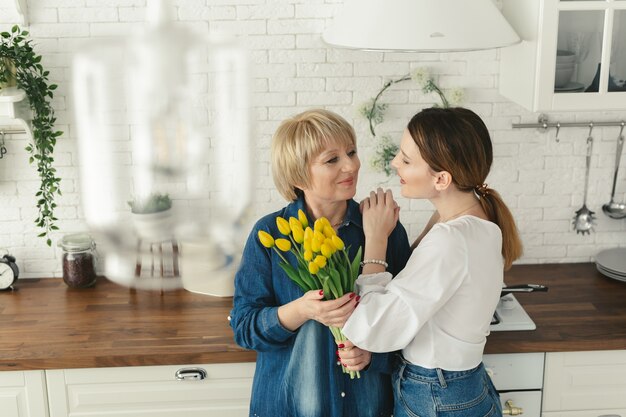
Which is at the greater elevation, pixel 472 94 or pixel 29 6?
pixel 29 6

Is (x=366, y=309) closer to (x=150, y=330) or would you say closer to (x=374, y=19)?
(x=374, y=19)

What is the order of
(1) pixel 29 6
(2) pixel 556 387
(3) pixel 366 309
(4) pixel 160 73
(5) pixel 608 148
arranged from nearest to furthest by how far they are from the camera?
(4) pixel 160 73 < (3) pixel 366 309 < (2) pixel 556 387 < (1) pixel 29 6 < (5) pixel 608 148

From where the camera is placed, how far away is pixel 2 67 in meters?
2.68

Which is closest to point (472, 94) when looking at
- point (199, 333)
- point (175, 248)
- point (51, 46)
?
point (199, 333)

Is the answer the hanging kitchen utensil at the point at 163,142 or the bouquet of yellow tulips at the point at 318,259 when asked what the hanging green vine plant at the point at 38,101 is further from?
the hanging kitchen utensil at the point at 163,142

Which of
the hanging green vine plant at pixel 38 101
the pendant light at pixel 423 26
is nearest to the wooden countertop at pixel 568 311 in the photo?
the pendant light at pixel 423 26

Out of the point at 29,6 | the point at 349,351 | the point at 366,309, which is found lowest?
the point at 349,351

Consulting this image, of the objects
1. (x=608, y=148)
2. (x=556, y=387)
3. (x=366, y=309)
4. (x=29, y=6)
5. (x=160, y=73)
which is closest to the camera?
(x=160, y=73)

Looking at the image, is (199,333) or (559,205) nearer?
(199,333)

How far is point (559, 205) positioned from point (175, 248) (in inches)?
79.1

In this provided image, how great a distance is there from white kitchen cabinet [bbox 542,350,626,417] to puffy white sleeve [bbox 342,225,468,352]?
2.83 feet

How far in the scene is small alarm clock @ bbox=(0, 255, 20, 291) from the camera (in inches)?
117

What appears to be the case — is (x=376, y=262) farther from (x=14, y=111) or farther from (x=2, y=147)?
(x=2, y=147)

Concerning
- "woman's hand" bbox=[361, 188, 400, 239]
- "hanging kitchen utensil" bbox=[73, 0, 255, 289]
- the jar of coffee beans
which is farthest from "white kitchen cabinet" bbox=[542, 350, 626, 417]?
the jar of coffee beans
